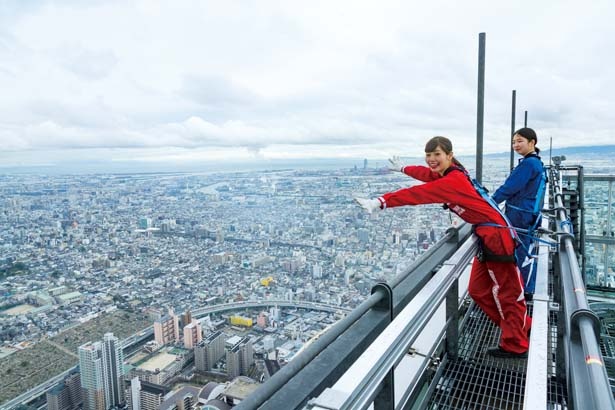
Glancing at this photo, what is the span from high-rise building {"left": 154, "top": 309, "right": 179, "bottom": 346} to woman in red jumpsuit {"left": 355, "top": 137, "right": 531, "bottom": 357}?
10.0 feet

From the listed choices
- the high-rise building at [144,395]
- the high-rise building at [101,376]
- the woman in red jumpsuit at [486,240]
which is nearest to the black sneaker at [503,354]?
the woman in red jumpsuit at [486,240]

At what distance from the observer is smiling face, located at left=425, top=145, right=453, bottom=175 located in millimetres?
2150

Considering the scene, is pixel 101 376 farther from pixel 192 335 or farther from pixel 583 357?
pixel 583 357

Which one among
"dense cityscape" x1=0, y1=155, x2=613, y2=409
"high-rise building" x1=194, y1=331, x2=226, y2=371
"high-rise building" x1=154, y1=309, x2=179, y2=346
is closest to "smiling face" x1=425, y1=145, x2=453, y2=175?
"dense cityscape" x1=0, y1=155, x2=613, y2=409

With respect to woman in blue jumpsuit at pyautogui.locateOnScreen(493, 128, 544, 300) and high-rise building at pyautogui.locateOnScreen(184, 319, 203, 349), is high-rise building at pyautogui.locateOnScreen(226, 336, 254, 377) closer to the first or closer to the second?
high-rise building at pyautogui.locateOnScreen(184, 319, 203, 349)

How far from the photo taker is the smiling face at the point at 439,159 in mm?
2150

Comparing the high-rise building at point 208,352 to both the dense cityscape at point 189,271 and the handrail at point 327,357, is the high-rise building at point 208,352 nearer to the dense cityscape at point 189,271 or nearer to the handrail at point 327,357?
the dense cityscape at point 189,271

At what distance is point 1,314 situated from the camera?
18.1ft

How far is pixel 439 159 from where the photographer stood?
2154 millimetres

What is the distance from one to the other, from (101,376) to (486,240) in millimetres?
3434

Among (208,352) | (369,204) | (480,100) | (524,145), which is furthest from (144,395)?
(480,100)

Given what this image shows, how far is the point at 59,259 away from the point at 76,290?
1799mm

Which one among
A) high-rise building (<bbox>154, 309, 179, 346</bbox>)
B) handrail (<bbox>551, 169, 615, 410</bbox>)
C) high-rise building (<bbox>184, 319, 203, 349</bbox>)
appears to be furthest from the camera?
high-rise building (<bbox>154, 309, 179, 346</bbox>)

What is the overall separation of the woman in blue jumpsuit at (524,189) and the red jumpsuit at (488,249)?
1.58ft
